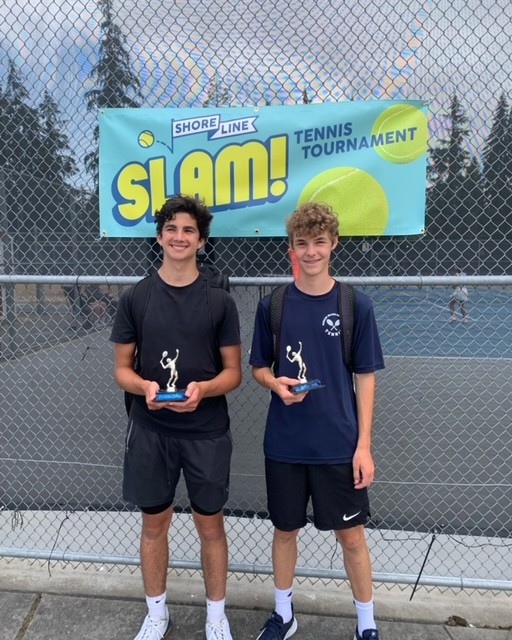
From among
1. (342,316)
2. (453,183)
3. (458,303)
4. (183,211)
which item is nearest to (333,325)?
(342,316)

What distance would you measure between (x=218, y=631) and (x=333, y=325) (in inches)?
59.8

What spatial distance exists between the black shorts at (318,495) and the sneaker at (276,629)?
0.51 m

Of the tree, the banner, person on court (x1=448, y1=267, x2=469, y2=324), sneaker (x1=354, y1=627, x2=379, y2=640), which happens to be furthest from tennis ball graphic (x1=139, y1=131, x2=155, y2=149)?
sneaker (x1=354, y1=627, x2=379, y2=640)

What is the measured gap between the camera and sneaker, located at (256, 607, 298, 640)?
7.86 ft

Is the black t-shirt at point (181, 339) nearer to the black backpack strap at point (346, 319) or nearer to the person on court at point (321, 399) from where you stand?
the person on court at point (321, 399)

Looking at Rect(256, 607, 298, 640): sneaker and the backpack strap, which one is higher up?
the backpack strap

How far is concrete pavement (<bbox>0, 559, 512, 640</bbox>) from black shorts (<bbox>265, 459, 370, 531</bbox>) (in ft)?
2.33

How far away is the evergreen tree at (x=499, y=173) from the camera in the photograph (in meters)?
2.67

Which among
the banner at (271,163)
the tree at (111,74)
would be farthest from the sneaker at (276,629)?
the tree at (111,74)

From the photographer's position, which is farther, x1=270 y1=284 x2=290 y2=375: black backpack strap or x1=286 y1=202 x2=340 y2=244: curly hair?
x1=270 y1=284 x2=290 y2=375: black backpack strap

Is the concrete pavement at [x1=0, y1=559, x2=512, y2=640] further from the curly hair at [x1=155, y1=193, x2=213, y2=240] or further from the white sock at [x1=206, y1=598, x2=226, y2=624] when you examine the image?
the curly hair at [x1=155, y1=193, x2=213, y2=240]

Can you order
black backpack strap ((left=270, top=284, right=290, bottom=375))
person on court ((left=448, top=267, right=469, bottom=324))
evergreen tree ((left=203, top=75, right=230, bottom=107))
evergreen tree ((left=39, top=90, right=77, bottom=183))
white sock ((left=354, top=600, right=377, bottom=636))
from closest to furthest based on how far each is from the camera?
black backpack strap ((left=270, top=284, right=290, bottom=375)) < white sock ((left=354, top=600, right=377, bottom=636)) < evergreen tree ((left=203, top=75, right=230, bottom=107)) < evergreen tree ((left=39, top=90, right=77, bottom=183)) < person on court ((left=448, top=267, right=469, bottom=324))

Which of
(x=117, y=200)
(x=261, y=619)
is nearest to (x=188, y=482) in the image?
(x=261, y=619)

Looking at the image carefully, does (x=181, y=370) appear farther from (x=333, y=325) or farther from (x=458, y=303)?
(x=458, y=303)
